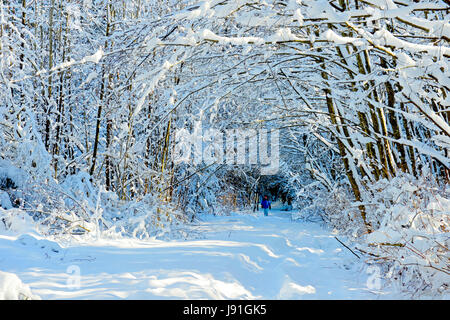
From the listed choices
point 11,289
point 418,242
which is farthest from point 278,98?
point 11,289

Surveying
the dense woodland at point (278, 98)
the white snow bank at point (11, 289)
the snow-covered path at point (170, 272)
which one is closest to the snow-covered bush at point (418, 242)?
the dense woodland at point (278, 98)

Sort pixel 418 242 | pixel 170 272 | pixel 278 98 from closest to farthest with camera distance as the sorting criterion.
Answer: pixel 418 242, pixel 170 272, pixel 278 98

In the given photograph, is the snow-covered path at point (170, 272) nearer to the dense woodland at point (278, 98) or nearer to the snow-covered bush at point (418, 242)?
the snow-covered bush at point (418, 242)

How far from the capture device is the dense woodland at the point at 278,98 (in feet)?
9.33

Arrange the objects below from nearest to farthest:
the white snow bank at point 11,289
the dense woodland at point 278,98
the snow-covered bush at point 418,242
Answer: the white snow bank at point 11,289
the dense woodland at point 278,98
the snow-covered bush at point 418,242

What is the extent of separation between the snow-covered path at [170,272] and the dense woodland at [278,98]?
2.20 feet

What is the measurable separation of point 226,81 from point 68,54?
23.6 ft

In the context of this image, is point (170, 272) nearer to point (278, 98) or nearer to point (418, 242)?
point (418, 242)

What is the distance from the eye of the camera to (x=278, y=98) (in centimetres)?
657

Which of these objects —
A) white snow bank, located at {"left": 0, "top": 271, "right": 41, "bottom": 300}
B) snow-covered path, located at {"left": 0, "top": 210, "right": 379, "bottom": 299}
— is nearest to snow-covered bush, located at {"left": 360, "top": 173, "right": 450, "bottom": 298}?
snow-covered path, located at {"left": 0, "top": 210, "right": 379, "bottom": 299}

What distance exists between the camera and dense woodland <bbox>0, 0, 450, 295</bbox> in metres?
2.84

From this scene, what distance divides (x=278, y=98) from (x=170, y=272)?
3.96m

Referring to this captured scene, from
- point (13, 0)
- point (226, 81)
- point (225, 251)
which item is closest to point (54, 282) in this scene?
point (225, 251)

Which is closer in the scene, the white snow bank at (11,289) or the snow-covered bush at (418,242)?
the white snow bank at (11,289)
